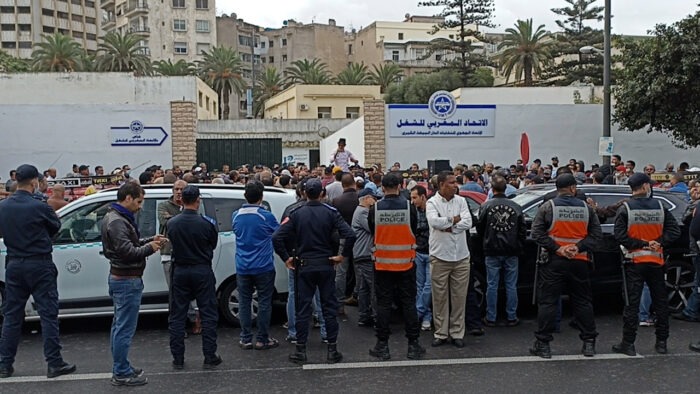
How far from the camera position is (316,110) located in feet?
173

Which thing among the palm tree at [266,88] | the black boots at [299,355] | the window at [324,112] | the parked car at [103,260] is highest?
the palm tree at [266,88]

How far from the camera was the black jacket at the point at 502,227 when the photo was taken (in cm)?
745

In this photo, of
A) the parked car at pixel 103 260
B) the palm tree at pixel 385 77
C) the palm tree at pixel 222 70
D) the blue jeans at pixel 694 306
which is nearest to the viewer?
the parked car at pixel 103 260

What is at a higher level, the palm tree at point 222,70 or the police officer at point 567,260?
the palm tree at point 222,70

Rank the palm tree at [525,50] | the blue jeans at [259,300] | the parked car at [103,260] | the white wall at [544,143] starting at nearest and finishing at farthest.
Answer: the blue jeans at [259,300] < the parked car at [103,260] < the white wall at [544,143] < the palm tree at [525,50]

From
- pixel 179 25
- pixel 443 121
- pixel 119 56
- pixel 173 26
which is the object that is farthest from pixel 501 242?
pixel 179 25

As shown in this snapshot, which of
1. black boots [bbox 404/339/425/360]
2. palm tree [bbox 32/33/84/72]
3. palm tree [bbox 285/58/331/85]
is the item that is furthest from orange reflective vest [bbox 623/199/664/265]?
palm tree [bbox 285/58/331/85]

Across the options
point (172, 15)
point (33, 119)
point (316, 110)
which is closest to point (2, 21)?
point (172, 15)

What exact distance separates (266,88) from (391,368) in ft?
197

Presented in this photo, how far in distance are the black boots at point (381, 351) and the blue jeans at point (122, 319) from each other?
2356mm

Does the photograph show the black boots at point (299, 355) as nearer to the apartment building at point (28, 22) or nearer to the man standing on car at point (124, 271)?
the man standing on car at point (124, 271)

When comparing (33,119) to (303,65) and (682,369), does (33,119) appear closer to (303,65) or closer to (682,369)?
(682,369)

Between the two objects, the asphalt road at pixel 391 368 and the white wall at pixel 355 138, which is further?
the white wall at pixel 355 138

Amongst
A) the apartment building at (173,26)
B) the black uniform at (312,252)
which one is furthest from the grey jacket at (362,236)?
the apartment building at (173,26)
